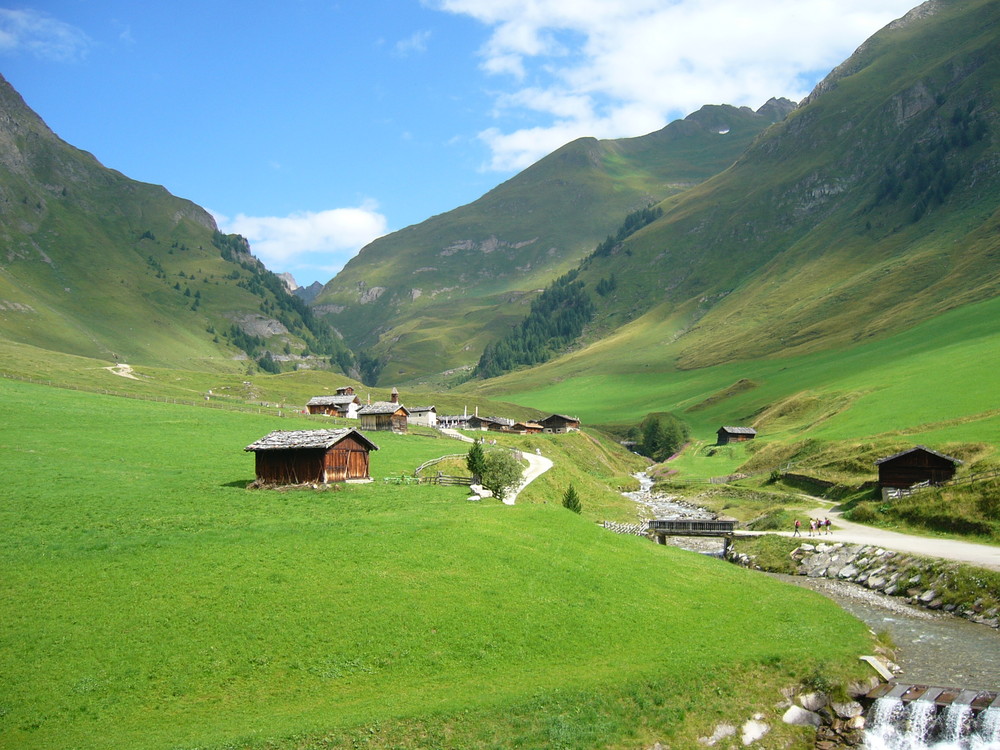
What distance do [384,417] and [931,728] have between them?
103m

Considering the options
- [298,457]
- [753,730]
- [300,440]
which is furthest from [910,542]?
[298,457]

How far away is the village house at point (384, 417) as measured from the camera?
123m

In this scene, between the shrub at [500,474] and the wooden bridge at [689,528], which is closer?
the shrub at [500,474]

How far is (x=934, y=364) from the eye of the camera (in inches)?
4798

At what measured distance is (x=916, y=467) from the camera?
68312 millimetres

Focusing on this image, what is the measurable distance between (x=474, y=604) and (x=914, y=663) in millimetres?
20764

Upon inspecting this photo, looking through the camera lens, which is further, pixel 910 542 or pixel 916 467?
pixel 916 467

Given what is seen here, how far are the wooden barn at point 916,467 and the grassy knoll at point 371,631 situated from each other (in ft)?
102

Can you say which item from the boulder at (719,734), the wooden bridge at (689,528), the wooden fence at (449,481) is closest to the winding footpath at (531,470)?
the wooden fence at (449,481)

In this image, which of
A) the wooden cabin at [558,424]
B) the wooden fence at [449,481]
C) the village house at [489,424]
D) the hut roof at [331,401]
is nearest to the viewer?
the wooden fence at [449,481]

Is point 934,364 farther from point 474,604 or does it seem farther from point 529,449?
point 474,604

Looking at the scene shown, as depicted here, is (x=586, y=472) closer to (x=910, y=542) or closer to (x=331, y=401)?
(x=331, y=401)

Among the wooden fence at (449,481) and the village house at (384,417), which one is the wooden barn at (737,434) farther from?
the wooden fence at (449,481)

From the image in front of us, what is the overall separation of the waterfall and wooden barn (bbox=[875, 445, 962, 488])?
44.7 metres
